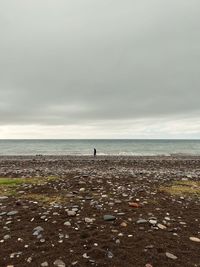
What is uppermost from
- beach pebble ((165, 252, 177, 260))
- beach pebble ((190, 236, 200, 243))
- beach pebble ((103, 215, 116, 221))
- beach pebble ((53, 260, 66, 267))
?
beach pebble ((103, 215, 116, 221))

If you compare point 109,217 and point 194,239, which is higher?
point 109,217

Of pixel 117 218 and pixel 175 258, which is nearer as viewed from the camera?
pixel 175 258

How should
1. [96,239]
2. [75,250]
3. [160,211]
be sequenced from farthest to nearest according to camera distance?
[160,211]
[96,239]
[75,250]

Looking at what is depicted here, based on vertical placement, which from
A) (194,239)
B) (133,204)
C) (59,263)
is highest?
(133,204)

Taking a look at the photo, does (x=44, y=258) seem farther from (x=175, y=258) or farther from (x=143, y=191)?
(x=143, y=191)

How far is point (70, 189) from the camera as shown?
13852mm

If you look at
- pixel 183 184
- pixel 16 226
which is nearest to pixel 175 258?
pixel 16 226

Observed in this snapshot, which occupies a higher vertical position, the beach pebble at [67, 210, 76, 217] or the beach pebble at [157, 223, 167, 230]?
the beach pebble at [67, 210, 76, 217]

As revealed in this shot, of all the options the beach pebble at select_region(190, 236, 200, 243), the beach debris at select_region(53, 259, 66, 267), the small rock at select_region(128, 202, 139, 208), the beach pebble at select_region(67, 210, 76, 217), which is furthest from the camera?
the small rock at select_region(128, 202, 139, 208)

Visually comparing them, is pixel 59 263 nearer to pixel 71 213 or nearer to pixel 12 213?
pixel 71 213

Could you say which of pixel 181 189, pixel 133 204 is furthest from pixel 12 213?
pixel 181 189

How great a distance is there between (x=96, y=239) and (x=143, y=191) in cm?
648

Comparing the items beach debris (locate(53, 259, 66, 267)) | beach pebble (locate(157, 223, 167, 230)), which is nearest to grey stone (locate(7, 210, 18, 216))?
beach debris (locate(53, 259, 66, 267))

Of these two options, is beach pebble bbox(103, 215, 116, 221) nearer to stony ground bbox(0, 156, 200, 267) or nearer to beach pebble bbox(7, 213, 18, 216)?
stony ground bbox(0, 156, 200, 267)
